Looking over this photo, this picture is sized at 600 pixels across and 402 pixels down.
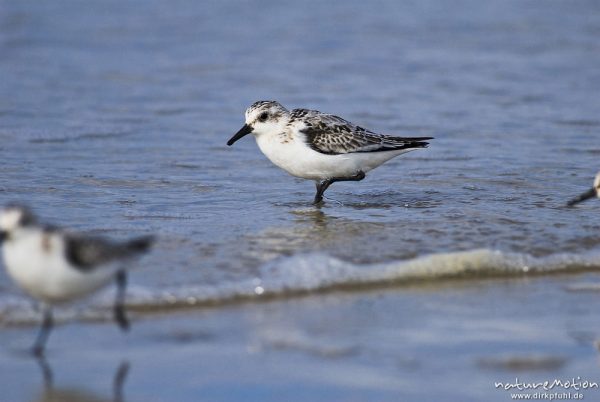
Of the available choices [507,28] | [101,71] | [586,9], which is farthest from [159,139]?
[586,9]

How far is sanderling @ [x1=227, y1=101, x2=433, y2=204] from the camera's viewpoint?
9664 millimetres

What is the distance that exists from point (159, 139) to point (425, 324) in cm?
661

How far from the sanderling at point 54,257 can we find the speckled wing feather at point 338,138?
4356 mm

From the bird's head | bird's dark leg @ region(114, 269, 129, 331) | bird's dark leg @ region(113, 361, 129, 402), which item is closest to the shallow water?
bird's dark leg @ region(114, 269, 129, 331)

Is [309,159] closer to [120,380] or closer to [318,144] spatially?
[318,144]

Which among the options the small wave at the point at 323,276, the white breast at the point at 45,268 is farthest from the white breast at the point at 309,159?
the white breast at the point at 45,268

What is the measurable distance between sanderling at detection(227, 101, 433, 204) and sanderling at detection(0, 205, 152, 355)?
13.8ft

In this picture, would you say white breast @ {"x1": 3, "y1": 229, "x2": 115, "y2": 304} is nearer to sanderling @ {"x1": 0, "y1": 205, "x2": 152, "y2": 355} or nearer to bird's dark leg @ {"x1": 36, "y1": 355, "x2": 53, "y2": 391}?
sanderling @ {"x1": 0, "y1": 205, "x2": 152, "y2": 355}

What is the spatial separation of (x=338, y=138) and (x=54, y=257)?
4767 mm

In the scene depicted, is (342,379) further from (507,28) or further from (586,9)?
(586,9)

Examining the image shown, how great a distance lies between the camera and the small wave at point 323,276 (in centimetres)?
642

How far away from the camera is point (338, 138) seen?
982 cm

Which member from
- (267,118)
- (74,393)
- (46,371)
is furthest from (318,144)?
(74,393)

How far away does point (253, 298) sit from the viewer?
6.65 m
